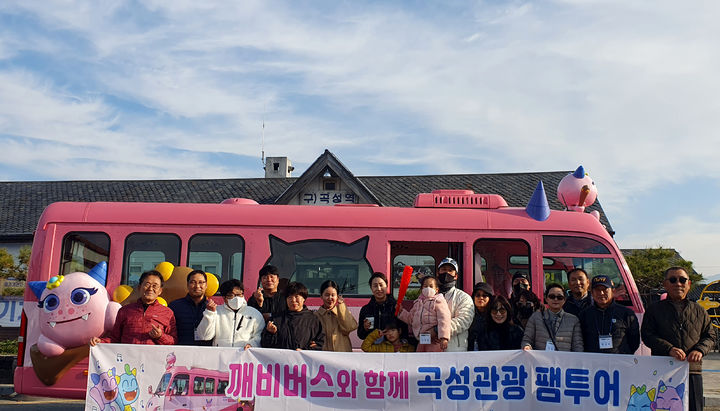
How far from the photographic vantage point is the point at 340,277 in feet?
26.7

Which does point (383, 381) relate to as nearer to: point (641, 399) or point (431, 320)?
point (431, 320)

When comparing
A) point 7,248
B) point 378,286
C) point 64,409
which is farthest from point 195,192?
point 378,286

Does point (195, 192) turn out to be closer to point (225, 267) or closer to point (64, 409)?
point (64, 409)

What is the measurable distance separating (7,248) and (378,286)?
1841 cm

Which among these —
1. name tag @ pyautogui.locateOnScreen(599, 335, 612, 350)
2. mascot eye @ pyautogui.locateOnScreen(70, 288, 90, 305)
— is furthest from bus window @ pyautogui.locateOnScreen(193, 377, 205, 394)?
name tag @ pyautogui.locateOnScreen(599, 335, 612, 350)

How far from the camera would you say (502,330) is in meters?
6.77

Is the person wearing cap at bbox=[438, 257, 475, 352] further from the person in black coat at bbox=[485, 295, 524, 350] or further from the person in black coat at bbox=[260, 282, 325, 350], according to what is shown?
the person in black coat at bbox=[260, 282, 325, 350]

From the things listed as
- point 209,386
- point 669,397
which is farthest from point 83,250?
point 669,397

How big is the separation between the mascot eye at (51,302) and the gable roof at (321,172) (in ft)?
46.3

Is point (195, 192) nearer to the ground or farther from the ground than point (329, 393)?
farther from the ground

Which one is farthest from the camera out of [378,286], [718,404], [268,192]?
[268,192]

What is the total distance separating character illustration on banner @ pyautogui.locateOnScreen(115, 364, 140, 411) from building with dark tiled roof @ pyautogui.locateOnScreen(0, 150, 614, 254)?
1465cm

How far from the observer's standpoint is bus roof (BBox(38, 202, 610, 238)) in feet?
26.9

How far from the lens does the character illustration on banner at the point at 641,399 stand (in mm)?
6195
